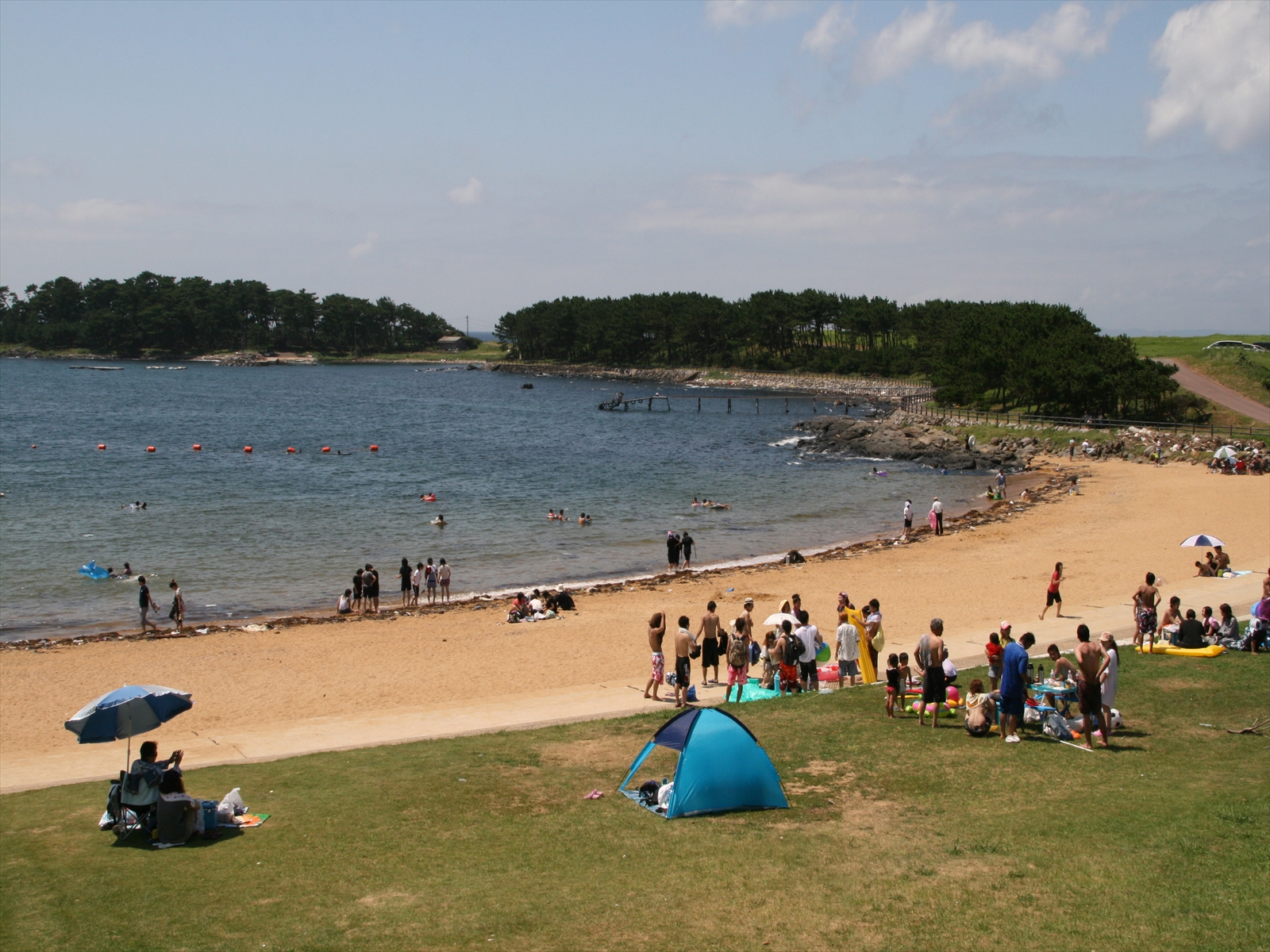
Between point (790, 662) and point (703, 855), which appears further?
point (790, 662)

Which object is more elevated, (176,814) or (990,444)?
(990,444)

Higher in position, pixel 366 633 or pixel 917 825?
pixel 917 825

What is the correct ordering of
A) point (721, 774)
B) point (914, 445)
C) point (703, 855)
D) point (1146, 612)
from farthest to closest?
point (914, 445) → point (1146, 612) → point (721, 774) → point (703, 855)

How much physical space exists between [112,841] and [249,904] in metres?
2.74

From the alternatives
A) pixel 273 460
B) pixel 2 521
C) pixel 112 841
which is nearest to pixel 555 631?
pixel 112 841

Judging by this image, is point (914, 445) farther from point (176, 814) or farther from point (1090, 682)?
point (176, 814)

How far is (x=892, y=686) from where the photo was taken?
14320mm

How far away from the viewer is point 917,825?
1046 cm

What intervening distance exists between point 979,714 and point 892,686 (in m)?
1.38

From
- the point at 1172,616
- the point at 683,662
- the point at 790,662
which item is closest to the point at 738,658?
the point at 790,662

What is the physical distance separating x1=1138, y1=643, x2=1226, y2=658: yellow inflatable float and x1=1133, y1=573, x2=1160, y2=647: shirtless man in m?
0.19

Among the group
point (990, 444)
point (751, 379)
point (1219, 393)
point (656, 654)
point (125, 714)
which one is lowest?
point (656, 654)

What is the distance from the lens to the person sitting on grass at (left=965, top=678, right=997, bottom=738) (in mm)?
13281

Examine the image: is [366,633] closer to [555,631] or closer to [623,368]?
[555,631]
